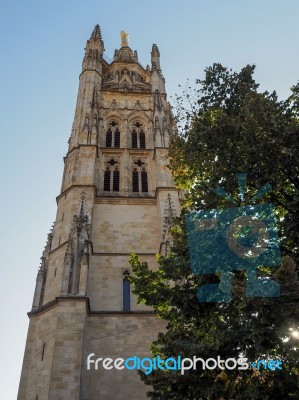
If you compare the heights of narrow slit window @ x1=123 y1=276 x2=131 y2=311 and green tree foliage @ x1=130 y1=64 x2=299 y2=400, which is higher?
narrow slit window @ x1=123 y1=276 x2=131 y2=311

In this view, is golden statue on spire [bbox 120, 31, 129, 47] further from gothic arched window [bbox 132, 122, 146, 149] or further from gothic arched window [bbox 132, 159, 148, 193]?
gothic arched window [bbox 132, 159, 148, 193]

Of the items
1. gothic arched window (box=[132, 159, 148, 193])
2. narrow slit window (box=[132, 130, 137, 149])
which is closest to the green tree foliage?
gothic arched window (box=[132, 159, 148, 193])

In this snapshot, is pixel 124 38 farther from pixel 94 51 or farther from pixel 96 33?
pixel 94 51

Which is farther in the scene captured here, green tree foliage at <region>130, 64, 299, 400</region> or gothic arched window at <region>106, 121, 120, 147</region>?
gothic arched window at <region>106, 121, 120, 147</region>

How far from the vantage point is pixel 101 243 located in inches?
775

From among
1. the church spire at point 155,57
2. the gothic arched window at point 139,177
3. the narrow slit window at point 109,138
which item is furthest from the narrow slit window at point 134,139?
the church spire at point 155,57

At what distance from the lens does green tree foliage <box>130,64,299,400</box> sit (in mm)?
7102

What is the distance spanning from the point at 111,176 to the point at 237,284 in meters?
17.3

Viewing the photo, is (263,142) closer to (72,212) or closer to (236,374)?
(236,374)

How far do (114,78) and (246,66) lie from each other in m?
24.1

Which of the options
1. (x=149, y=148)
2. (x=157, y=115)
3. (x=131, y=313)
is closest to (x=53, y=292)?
(x=131, y=313)

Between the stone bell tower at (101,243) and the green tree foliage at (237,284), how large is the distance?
5.02 m

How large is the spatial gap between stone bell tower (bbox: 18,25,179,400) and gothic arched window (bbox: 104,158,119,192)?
56mm

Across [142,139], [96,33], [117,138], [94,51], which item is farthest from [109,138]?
[96,33]
